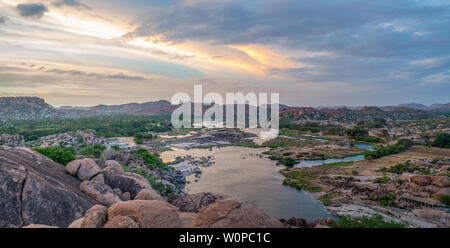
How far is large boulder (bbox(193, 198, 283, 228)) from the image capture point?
18.3ft

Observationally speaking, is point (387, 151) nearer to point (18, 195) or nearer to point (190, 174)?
point (190, 174)

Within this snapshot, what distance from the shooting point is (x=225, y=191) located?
29109mm

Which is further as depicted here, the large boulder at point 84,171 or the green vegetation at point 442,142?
the green vegetation at point 442,142

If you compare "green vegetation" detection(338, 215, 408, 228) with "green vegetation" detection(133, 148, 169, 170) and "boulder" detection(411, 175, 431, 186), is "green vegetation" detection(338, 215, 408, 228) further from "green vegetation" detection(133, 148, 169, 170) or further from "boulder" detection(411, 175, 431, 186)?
"green vegetation" detection(133, 148, 169, 170)

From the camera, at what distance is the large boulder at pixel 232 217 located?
5570 millimetres

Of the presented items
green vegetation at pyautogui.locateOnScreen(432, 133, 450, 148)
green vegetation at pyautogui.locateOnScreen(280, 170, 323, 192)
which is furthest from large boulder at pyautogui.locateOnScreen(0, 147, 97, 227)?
green vegetation at pyautogui.locateOnScreen(432, 133, 450, 148)

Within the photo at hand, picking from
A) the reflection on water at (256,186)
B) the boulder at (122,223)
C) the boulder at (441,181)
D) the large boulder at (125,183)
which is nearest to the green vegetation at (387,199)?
the boulder at (441,181)

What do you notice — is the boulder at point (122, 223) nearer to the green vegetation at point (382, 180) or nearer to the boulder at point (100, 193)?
the boulder at point (100, 193)

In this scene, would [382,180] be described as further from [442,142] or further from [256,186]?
[442,142]

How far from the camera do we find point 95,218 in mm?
6289

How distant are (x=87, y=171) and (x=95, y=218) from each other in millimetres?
6882

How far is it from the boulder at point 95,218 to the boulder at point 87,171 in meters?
6.30

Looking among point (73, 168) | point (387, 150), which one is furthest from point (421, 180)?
point (73, 168)

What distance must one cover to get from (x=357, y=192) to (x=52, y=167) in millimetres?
29073
